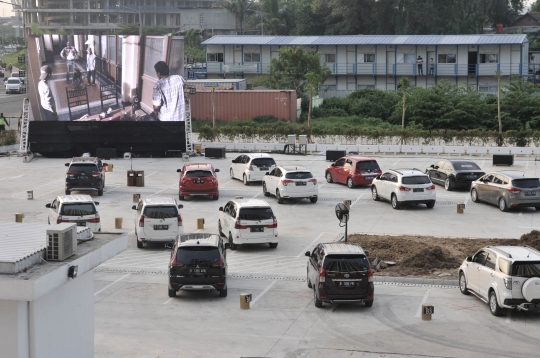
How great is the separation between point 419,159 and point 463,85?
3054 cm

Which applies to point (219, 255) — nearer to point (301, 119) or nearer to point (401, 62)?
point (301, 119)

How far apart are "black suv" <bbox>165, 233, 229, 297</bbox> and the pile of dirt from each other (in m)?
4.84

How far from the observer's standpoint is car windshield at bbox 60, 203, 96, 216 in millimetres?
28688

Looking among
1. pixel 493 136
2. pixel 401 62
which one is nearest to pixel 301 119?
pixel 401 62

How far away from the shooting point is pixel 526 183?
3403 cm

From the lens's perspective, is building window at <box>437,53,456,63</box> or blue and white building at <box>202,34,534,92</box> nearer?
blue and white building at <box>202,34,534,92</box>

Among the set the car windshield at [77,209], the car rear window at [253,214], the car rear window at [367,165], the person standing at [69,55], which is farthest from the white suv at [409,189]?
the person standing at [69,55]

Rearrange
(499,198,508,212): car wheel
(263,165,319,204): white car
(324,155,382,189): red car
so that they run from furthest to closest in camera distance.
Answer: (324,155,382,189): red car → (263,165,319,204): white car → (499,198,508,212): car wheel

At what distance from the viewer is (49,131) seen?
5006cm

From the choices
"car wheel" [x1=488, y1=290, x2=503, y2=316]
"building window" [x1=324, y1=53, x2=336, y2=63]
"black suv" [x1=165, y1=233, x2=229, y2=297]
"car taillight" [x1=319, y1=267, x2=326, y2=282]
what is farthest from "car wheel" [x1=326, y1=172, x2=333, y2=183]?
"building window" [x1=324, y1=53, x2=336, y2=63]

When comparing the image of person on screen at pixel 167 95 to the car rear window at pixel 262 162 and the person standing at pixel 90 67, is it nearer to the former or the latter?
the person standing at pixel 90 67

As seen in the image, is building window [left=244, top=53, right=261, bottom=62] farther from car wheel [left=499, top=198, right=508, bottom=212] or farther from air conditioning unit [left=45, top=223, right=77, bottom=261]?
air conditioning unit [left=45, top=223, right=77, bottom=261]

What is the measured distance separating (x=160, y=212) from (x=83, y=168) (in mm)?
11511

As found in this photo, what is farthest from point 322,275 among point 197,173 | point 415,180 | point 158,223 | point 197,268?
point 197,173
